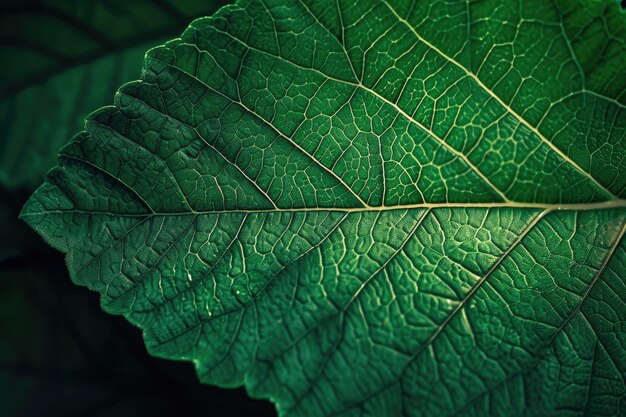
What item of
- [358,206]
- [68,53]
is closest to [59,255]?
[68,53]

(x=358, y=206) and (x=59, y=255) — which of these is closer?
(x=358, y=206)

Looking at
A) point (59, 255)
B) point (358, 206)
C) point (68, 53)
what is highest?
point (358, 206)

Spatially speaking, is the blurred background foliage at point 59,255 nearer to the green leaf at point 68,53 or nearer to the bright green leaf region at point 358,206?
the green leaf at point 68,53

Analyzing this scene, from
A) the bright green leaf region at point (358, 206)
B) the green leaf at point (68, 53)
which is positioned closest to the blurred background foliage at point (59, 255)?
the green leaf at point (68, 53)

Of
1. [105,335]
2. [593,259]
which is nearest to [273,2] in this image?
[593,259]

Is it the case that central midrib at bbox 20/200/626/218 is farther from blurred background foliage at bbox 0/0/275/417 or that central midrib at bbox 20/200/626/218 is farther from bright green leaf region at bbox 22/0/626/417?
blurred background foliage at bbox 0/0/275/417

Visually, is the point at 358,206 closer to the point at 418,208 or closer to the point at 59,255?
the point at 418,208

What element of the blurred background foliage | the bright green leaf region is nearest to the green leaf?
the blurred background foliage

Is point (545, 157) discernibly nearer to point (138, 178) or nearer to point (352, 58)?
point (352, 58)
